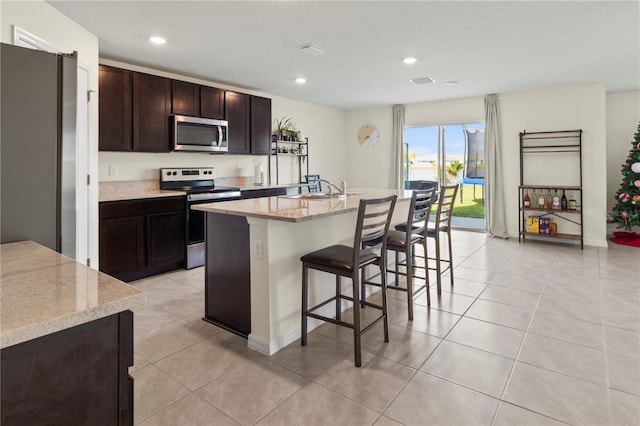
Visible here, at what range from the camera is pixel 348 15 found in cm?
301

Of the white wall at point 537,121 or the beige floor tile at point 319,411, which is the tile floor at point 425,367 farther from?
the white wall at point 537,121

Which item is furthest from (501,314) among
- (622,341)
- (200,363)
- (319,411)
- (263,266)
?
(200,363)

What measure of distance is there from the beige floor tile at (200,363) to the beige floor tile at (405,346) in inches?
34.3

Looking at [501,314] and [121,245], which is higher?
[121,245]

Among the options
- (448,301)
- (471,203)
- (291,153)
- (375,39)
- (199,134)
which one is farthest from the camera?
(471,203)

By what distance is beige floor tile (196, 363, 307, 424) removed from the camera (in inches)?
72.6

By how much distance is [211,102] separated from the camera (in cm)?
490

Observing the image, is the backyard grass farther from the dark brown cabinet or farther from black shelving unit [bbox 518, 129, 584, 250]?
the dark brown cabinet

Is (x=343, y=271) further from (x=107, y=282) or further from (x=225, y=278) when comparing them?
(x=107, y=282)

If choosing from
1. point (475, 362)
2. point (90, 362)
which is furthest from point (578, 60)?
point (90, 362)

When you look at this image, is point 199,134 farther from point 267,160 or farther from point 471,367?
point 471,367

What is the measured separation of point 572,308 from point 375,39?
9.85 ft

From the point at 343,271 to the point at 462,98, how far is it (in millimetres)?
5545

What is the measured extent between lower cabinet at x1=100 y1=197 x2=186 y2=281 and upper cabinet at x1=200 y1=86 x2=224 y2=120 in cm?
128
